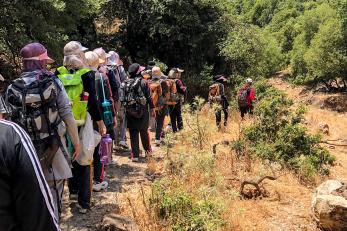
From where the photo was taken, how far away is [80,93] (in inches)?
169

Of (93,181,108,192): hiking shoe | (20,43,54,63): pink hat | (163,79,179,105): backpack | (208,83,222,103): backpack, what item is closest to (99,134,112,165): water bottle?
(93,181,108,192): hiking shoe

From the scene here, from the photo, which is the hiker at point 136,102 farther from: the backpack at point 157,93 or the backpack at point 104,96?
the backpack at point 157,93

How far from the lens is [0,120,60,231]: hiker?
68.0 inches

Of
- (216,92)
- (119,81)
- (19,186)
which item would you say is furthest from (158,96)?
(19,186)

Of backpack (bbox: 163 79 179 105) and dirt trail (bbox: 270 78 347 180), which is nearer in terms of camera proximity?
backpack (bbox: 163 79 179 105)

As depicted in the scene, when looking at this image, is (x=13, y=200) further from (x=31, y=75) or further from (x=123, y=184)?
(x=123, y=184)

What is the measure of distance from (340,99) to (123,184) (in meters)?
26.4

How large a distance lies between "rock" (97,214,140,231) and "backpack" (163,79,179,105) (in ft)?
15.1

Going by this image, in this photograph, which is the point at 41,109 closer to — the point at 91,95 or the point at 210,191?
the point at 91,95

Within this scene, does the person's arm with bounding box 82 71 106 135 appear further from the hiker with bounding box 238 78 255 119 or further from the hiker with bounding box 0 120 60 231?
the hiker with bounding box 238 78 255 119

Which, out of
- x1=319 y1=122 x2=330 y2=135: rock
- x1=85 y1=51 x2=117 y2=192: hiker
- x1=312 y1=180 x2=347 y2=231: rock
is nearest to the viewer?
x1=312 y1=180 x2=347 y2=231: rock

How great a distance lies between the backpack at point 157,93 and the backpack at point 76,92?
3.81 m

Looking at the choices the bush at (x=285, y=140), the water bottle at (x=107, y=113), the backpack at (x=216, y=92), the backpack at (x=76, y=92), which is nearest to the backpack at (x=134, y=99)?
the water bottle at (x=107, y=113)

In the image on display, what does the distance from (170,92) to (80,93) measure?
4557 mm
